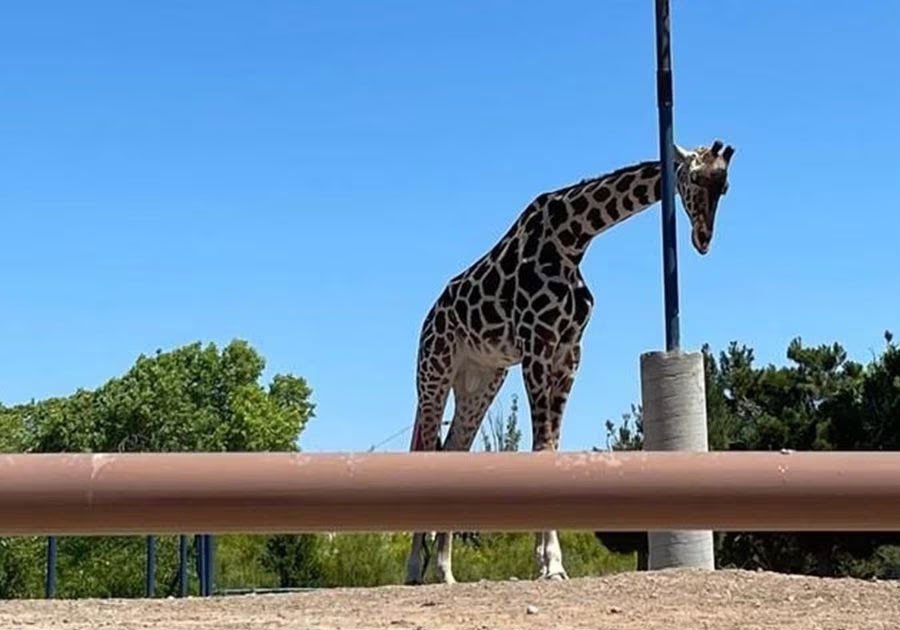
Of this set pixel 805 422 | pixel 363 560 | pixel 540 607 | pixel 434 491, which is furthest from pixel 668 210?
pixel 805 422

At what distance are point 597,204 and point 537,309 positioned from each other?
0.84 metres

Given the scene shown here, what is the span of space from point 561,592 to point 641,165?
3.27 meters

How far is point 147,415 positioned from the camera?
40062 millimetres

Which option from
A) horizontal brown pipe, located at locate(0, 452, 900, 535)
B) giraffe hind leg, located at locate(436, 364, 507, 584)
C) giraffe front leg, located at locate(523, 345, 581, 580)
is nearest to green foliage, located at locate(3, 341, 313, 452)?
giraffe hind leg, located at locate(436, 364, 507, 584)

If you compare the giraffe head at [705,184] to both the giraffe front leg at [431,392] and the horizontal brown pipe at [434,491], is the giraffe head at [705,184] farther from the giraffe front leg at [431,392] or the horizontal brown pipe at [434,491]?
the horizontal brown pipe at [434,491]

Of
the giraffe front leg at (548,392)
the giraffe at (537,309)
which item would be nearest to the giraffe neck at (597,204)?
the giraffe at (537,309)

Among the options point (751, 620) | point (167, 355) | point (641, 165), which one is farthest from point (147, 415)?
point (751, 620)

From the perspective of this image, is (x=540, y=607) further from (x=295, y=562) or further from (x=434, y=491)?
(x=295, y=562)

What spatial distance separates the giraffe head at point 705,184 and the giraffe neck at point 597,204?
0.34 meters

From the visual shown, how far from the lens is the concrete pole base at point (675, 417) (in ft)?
29.5

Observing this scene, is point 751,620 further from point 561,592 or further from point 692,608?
point 561,592

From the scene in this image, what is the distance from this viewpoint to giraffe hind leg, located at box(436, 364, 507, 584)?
10.7 meters

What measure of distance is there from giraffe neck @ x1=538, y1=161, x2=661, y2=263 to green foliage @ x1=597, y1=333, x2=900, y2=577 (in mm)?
9511

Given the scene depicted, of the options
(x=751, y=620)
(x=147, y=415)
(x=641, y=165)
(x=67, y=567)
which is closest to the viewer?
(x=751, y=620)
